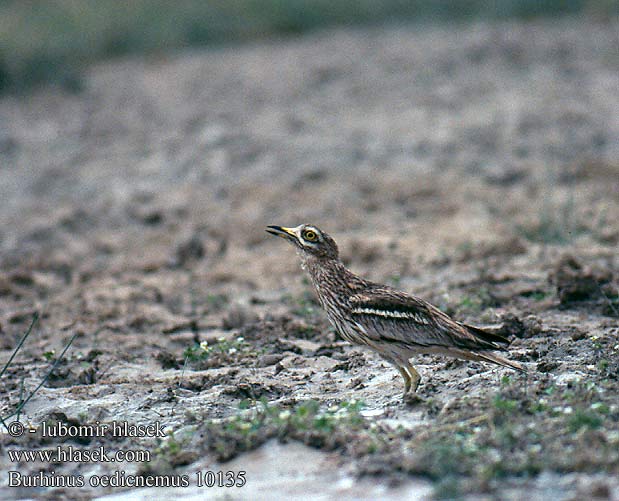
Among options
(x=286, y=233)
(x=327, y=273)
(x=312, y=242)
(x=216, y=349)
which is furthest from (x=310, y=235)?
(x=216, y=349)

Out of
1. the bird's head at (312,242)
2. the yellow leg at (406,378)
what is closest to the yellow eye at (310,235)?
the bird's head at (312,242)

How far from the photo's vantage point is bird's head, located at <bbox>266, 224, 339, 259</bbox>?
24.5 feet

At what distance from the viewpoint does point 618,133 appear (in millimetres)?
14000

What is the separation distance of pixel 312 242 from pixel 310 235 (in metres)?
0.05

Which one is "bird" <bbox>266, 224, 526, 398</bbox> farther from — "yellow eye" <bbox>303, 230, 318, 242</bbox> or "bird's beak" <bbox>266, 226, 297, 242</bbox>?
"bird's beak" <bbox>266, 226, 297, 242</bbox>

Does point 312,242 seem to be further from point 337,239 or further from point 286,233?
point 337,239

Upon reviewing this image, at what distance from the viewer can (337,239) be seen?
1156cm

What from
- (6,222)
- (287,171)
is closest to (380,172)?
(287,171)

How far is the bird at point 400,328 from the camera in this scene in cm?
659

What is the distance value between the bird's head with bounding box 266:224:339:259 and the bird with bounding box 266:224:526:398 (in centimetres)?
22

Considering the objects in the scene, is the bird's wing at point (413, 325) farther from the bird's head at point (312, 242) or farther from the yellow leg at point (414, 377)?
the bird's head at point (312, 242)

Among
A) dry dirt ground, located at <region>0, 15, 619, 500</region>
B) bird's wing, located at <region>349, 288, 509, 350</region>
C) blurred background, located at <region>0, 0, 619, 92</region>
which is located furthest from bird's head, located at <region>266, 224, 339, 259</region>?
blurred background, located at <region>0, 0, 619, 92</region>

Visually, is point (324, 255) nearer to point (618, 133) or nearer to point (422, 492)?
point (422, 492)

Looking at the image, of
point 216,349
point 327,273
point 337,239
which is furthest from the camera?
point 337,239
